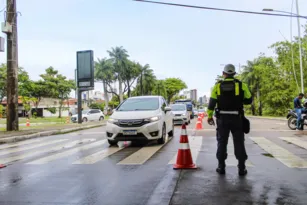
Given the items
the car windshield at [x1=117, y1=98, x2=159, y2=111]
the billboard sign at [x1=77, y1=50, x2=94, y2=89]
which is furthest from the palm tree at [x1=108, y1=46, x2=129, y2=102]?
the car windshield at [x1=117, y1=98, x2=159, y2=111]

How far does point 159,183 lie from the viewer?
5141mm

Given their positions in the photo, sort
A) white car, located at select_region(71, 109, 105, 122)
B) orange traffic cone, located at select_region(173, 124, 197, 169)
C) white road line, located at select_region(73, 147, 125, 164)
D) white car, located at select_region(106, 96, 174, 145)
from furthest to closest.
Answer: white car, located at select_region(71, 109, 105, 122)
white car, located at select_region(106, 96, 174, 145)
white road line, located at select_region(73, 147, 125, 164)
orange traffic cone, located at select_region(173, 124, 197, 169)

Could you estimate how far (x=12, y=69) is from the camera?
15.2 meters

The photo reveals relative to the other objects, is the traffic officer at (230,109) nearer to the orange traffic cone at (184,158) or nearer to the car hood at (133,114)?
the orange traffic cone at (184,158)

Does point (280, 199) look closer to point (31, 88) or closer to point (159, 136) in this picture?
point (159, 136)

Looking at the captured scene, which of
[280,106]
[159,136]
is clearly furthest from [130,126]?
[280,106]

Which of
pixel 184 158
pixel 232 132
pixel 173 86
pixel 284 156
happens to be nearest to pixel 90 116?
pixel 284 156

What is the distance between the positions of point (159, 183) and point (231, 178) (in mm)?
1229

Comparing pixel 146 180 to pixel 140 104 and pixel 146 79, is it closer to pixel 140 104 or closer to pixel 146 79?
pixel 140 104

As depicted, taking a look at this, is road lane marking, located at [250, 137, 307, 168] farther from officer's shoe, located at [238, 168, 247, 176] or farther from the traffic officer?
the traffic officer

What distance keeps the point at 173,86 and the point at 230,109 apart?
10170 cm

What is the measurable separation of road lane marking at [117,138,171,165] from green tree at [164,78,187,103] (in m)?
98.0

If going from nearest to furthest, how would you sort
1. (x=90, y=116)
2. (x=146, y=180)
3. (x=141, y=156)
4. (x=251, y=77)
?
(x=146, y=180)
(x=141, y=156)
(x=90, y=116)
(x=251, y=77)

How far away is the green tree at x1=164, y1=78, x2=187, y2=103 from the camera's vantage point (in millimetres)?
107500
